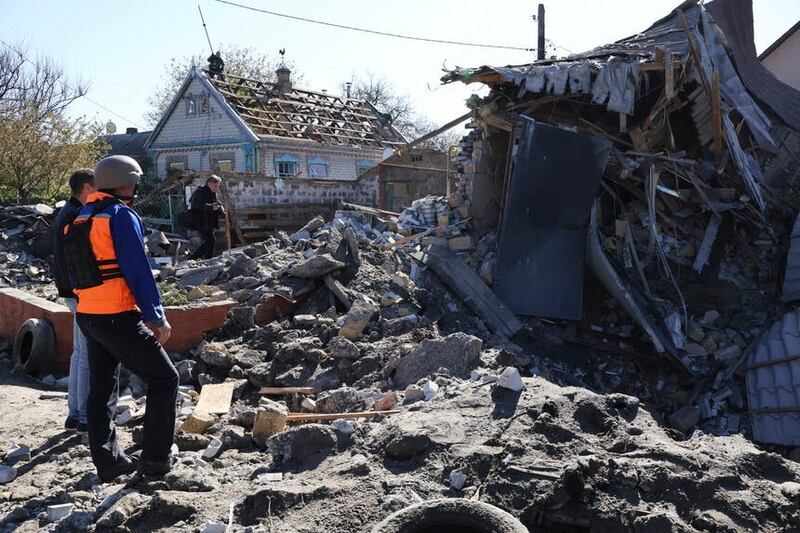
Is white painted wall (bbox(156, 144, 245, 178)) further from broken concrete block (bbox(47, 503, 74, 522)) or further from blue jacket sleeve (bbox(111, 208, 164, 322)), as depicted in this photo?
broken concrete block (bbox(47, 503, 74, 522))

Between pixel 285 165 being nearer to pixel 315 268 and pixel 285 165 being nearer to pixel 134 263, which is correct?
pixel 315 268

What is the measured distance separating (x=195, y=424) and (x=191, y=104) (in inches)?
890

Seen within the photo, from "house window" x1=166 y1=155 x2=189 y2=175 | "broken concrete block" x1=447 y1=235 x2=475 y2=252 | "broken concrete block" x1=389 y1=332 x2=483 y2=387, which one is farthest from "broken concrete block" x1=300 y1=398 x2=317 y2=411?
"house window" x1=166 y1=155 x2=189 y2=175

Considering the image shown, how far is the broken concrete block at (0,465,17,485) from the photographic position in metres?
3.94

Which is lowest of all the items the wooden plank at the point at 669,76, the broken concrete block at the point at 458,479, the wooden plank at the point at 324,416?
the wooden plank at the point at 324,416

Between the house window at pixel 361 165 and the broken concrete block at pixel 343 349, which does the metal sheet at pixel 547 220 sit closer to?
the broken concrete block at pixel 343 349

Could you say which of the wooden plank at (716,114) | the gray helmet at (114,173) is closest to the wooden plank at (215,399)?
the gray helmet at (114,173)

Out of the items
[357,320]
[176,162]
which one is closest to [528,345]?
[357,320]

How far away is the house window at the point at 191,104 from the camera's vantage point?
25016 millimetres

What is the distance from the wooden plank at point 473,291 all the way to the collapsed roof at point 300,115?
14620 mm

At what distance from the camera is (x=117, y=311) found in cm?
364

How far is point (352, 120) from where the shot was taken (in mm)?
26688

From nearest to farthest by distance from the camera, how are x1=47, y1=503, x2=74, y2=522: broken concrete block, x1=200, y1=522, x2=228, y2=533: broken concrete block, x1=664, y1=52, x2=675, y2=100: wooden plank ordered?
1. x1=200, y1=522, x2=228, y2=533: broken concrete block
2. x1=47, y1=503, x2=74, y2=522: broken concrete block
3. x1=664, y1=52, x2=675, y2=100: wooden plank

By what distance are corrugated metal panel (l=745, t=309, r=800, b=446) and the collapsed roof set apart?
17.8 metres
